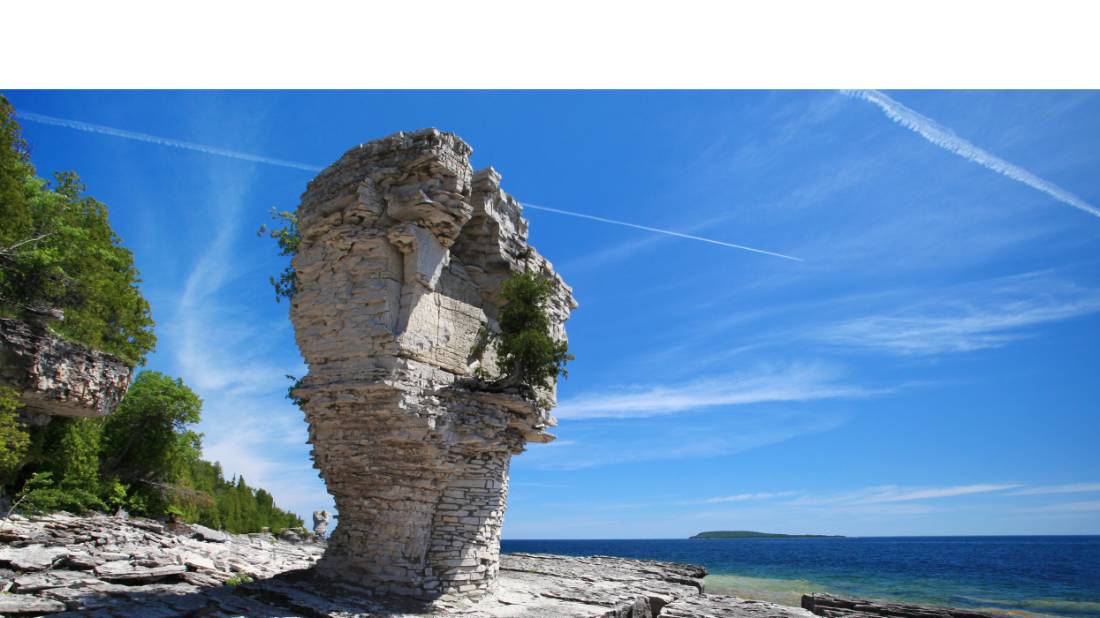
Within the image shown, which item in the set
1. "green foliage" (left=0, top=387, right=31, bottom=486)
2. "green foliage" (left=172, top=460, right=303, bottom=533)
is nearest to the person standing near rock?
"green foliage" (left=172, top=460, right=303, bottom=533)

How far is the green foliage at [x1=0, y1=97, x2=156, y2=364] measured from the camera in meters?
16.6

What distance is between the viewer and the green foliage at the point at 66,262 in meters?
16.6

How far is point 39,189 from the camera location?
67.2 ft

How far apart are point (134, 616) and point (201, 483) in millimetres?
27530

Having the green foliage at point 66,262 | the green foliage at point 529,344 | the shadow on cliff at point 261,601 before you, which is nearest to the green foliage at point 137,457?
the green foliage at point 66,262

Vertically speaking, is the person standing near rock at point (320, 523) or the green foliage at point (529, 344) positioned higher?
the green foliage at point (529, 344)

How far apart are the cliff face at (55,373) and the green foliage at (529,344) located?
11638mm

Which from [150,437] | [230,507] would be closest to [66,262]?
[150,437]

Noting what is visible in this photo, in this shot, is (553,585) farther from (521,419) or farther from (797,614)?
(797,614)

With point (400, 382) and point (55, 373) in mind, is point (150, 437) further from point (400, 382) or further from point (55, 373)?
point (400, 382)

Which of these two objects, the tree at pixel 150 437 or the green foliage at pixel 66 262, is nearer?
the green foliage at pixel 66 262

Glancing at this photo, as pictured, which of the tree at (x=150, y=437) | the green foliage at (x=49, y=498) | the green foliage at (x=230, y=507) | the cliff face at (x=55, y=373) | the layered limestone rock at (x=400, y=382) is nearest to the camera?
the layered limestone rock at (x=400, y=382)

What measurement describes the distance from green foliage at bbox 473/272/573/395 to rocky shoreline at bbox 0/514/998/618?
4.46 meters

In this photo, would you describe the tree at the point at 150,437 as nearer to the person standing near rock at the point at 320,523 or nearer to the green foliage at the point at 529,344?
the person standing near rock at the point at 320,523
